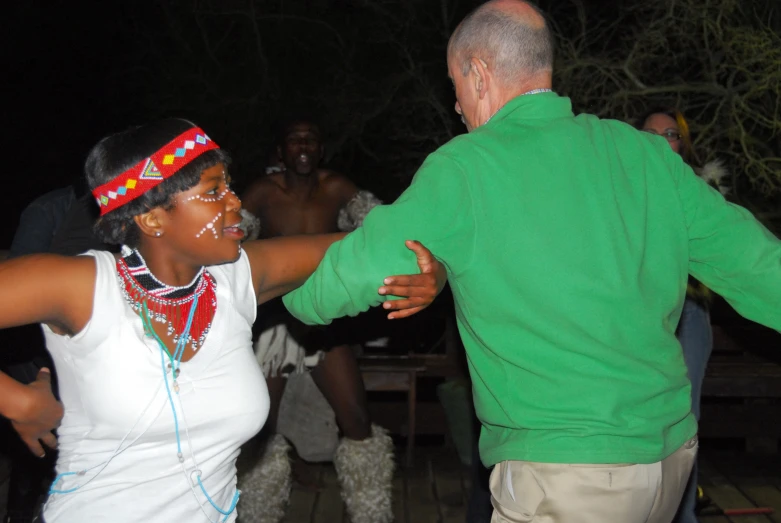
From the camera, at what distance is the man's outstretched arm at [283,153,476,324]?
1932 millimetres

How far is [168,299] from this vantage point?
85.0 inches

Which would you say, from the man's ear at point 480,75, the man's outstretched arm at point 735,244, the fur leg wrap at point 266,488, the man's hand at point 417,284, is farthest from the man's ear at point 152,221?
the fur leg wrap at point 266,488

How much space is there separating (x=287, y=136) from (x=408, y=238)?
2966 mm

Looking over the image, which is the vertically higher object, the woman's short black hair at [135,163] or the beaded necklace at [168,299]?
the woman's short black hair at [135,163]

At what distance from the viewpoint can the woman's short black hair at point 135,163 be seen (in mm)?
2137

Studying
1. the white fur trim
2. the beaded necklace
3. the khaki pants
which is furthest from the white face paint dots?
the white fur trim

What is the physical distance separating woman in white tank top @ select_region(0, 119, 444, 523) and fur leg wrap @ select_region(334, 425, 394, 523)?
208 centimetres

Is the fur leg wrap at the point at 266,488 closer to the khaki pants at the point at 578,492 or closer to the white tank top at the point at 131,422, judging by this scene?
the white tank top at the point at 131,422

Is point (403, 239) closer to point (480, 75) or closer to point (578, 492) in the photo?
point (480, 75)

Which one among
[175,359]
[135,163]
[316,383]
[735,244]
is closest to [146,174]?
[135,163]

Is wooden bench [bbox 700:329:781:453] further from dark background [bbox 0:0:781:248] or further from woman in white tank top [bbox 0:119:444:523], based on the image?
woman in white tank top [bbox 0:119:444:523]

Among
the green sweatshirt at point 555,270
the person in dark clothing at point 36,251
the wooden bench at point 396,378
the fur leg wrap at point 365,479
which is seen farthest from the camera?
the wooden bench at point 396,378

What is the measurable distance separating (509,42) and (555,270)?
0.59 m

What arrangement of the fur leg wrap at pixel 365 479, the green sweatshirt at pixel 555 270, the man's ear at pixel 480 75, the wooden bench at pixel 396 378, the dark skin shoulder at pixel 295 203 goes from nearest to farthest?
the green sweatshirt at pixel 555 270, the man's ear at pixel 480 75, the fur leg wrap at pixel 365 479, the dark skin shoulder at pixel 295 203, the wooden bench at pixel 396 378
